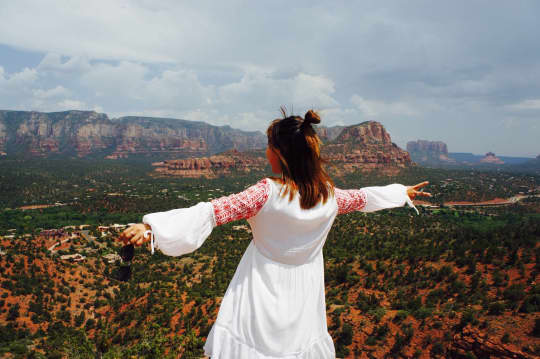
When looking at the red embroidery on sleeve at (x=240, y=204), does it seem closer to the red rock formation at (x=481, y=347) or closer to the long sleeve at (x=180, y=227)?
the long sleeve at (x=180, y=227)

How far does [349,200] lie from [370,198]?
10.9 inches

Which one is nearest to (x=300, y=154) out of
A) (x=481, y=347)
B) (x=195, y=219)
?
(x=195, y=219)

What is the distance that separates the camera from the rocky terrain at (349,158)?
402ft

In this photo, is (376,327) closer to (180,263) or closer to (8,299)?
(180,263)

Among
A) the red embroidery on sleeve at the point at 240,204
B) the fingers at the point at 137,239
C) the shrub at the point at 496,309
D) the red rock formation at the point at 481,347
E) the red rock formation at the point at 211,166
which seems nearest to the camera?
the fingers at the point at 137,239

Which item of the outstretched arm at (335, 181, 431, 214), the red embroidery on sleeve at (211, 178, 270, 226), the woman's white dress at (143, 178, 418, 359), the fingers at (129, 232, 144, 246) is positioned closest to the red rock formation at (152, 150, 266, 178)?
the outstretched arm at (335, 181, 431, 214)

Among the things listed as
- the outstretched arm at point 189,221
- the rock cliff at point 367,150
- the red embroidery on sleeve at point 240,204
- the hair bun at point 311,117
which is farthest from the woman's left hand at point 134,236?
the rock cliff at point 367,150

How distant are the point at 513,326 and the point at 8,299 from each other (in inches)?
1294

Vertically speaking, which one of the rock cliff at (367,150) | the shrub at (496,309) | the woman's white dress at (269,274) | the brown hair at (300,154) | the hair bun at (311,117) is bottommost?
the shrub at (496,309)

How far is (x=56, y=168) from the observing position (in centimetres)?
14162

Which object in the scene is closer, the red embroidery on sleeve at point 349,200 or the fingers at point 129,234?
the fingers at point 129,234

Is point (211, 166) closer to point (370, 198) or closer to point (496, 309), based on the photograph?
point (496, 309)

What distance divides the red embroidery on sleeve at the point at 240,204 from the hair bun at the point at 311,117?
56 centimetres

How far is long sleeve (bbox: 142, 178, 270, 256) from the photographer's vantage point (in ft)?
5.50
